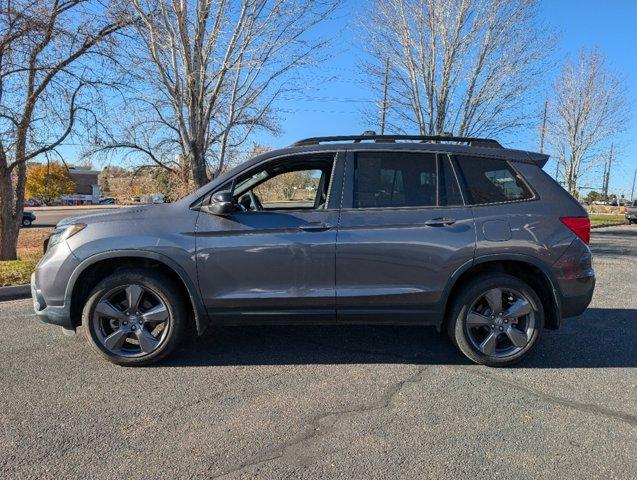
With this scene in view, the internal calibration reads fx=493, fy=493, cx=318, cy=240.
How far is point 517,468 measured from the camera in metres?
2.72

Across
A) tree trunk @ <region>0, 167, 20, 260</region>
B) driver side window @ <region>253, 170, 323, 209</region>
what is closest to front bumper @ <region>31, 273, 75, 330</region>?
driver side window @ <region>253, 170, 323, 209</region>

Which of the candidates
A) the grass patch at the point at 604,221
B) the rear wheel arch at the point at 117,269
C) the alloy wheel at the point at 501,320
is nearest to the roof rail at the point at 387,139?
the alloy wheel at the point at 501,320

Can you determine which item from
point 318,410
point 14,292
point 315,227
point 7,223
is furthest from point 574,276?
point 7,223

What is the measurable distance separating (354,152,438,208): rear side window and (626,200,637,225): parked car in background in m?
36.2

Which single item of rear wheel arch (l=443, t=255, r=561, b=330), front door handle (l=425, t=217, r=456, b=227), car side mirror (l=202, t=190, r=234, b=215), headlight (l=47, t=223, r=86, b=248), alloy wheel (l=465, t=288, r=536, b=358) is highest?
car side mirror (l=202, t=190, r=234, b=215)

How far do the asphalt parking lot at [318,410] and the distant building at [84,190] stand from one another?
339 feet

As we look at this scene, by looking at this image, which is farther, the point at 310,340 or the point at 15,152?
the point at 15,152

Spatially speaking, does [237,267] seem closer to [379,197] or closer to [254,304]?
[254,304]

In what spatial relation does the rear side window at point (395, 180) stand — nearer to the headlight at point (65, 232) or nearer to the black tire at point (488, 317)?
the black tire at point (488, 317)

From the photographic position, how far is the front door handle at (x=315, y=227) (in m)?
3.99

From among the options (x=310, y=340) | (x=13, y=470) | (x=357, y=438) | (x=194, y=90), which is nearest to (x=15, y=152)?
(x=194, y=90)

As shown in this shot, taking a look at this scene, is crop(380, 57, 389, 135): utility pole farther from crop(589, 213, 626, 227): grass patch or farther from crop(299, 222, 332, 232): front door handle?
crop(589, 213, 626, 227): grass patch

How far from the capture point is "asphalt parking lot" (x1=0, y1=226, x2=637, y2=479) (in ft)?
9.00

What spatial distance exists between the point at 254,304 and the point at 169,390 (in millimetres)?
907
